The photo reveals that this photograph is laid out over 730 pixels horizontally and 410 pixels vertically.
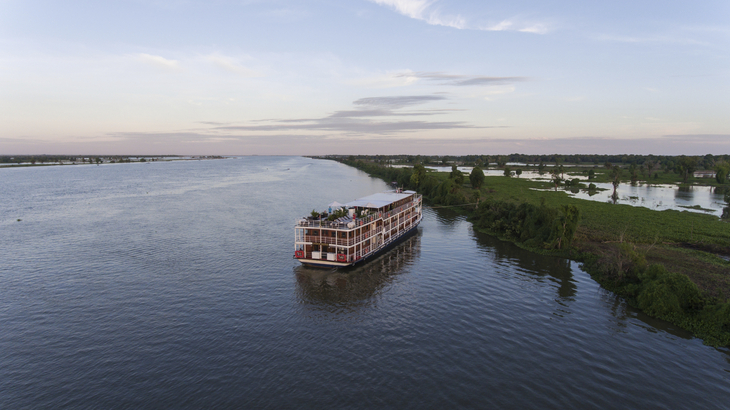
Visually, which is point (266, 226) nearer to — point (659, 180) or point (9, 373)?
point (9, 373)

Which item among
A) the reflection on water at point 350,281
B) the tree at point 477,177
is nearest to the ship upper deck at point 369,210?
the reflection on water at point 350,281

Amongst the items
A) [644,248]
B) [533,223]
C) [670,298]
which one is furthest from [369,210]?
[644,248]

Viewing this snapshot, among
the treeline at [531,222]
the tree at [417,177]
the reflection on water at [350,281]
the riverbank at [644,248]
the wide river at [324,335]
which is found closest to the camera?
the wide river at [324,335]

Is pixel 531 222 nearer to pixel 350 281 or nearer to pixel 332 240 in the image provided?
pixel 350 281

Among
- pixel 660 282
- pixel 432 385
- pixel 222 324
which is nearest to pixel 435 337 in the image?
pixel 432 385

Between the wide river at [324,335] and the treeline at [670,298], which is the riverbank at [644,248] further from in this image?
the wide river at [324,335]

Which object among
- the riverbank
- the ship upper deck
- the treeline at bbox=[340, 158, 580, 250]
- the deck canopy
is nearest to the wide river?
the riverbank
